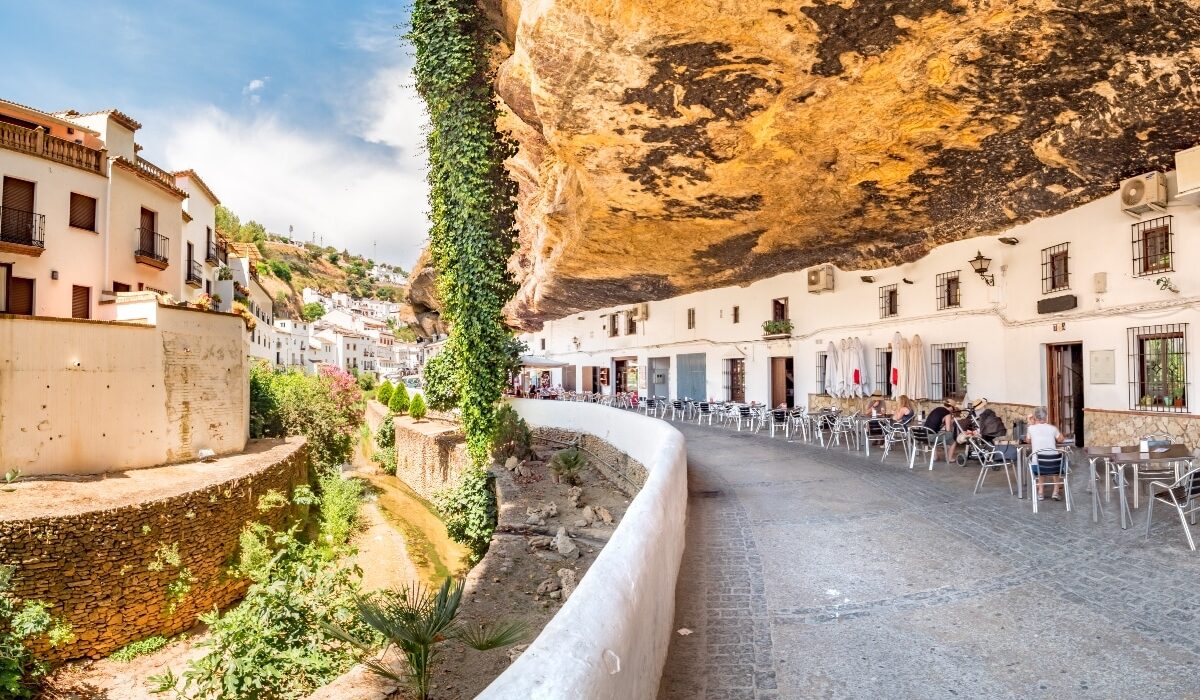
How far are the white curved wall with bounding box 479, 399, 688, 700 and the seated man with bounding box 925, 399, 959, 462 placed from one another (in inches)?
280

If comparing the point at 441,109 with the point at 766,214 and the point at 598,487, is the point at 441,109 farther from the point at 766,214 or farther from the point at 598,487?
the point at 598,487

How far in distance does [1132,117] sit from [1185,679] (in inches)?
296

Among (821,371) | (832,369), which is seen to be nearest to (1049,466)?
(832,369)

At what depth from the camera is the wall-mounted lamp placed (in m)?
11.7

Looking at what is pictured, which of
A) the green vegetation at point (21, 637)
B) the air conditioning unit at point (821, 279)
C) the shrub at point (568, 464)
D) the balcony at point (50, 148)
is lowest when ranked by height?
the green vegetation at point (21, 637)

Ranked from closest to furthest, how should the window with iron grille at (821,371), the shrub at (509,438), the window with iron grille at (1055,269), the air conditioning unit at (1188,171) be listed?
1. the air conditioning unit at (1188,171)
2. the window with iron grille at (1055,269)
3. the shrub at (509,438)
4. the window with iron grille at (821,371)

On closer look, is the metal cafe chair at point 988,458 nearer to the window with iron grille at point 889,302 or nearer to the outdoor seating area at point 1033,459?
the outdoor seating area at point 1033,459

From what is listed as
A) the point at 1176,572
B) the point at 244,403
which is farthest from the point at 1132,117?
the point at 244,403

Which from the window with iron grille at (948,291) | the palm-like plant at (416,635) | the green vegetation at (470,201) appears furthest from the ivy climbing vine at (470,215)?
the window with iron grille at (948,291)

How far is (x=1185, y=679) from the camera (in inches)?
113

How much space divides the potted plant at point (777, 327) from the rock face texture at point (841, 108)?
16.9 ft

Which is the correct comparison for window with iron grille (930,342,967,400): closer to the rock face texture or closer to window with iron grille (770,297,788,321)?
the rock face texture

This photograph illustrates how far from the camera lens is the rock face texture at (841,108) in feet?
19.2

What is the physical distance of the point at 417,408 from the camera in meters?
24.2
